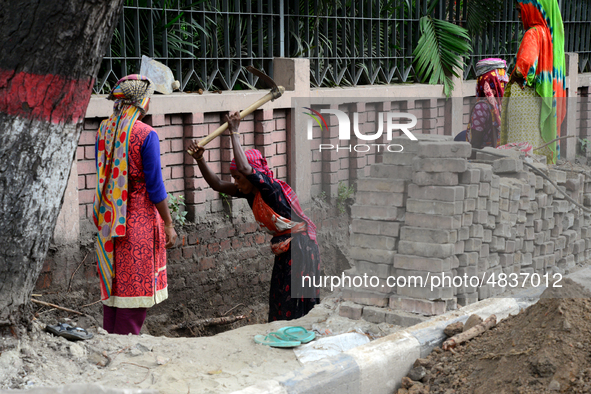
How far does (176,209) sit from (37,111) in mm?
2558

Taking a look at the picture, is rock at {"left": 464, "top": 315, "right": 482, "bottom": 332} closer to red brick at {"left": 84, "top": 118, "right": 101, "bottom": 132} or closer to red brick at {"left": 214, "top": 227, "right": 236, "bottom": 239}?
red brick at {"left": 214, "top": 227, "right": 236, "bottom": 239}

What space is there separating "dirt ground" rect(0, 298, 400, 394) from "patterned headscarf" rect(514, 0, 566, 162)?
401 centimetres

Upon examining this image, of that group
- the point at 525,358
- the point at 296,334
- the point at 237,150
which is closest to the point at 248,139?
the point at 237,150

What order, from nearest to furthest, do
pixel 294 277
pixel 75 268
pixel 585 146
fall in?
pixel 294 277 → pixel 75 268 → pixel 585 146

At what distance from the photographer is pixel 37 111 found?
2.46 meters

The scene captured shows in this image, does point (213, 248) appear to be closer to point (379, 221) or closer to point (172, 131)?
point (172, 131)

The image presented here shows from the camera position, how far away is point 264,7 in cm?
585

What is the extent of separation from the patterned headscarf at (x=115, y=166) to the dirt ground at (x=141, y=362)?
695 millimetres

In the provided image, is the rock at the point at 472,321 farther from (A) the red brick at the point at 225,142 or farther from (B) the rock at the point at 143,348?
(A) the red brick at the point at 225,142

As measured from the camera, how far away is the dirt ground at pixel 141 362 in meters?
2.56

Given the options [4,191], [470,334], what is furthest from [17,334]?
[470,334]

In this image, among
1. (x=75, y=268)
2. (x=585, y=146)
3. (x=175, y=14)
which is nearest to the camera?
(x=75, y=268)

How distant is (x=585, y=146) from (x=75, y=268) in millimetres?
3782

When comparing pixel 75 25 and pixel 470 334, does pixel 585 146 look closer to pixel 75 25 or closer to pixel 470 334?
pixel 470 334
